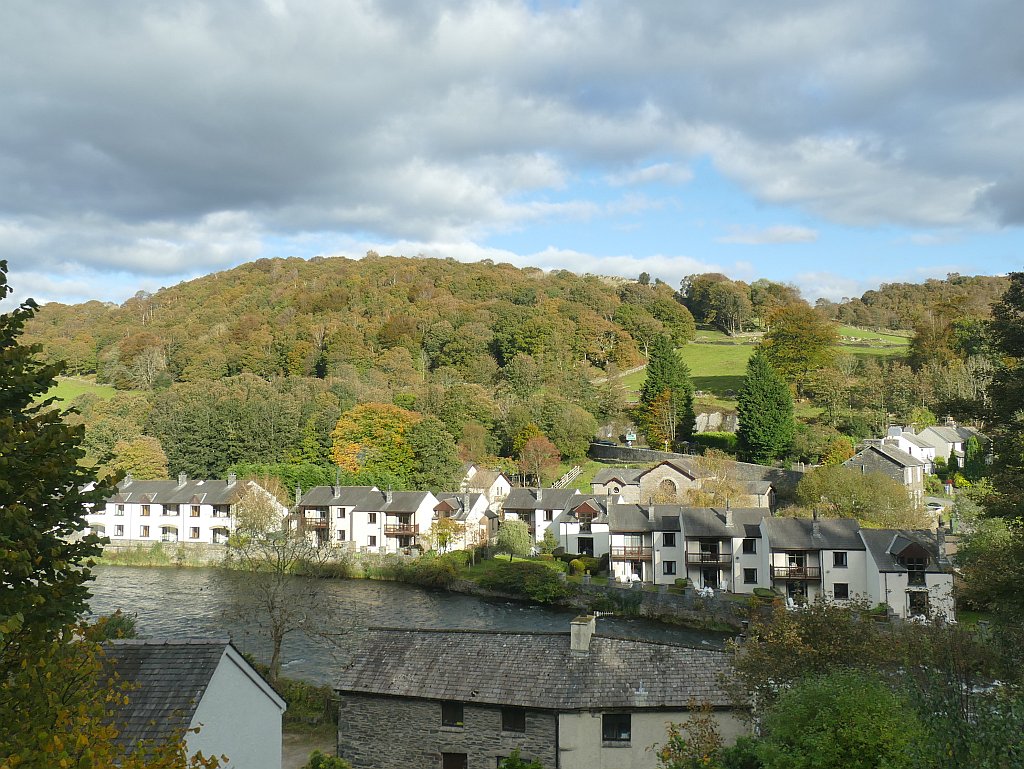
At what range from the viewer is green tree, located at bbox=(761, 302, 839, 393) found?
8550 cm

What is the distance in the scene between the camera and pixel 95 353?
11762 cm

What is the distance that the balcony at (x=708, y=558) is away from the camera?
49250mm

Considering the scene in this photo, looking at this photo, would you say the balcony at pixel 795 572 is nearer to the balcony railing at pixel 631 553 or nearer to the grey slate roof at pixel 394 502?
the balcony railing at pixel 631 553

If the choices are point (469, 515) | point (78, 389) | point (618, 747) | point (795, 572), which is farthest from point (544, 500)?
point (78, 389)

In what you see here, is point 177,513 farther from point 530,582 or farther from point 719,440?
point 719,440

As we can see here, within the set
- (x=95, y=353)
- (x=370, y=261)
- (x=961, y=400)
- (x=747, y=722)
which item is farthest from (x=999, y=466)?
(x=370, y=261)

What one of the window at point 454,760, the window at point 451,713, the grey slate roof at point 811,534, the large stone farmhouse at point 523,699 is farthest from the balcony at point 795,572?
the window at point 454,760

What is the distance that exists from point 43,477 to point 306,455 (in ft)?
251

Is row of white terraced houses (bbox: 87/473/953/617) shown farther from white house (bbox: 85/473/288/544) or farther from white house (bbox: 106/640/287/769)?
white house (bbox: 106/640/287/769)

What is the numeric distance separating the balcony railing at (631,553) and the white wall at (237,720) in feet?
122

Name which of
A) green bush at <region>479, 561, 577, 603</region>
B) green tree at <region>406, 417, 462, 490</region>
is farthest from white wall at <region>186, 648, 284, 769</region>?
green tree at <region>406, 417, 462, 490</region>

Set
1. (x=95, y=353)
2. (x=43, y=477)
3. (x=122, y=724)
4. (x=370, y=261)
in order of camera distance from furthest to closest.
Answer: (x=370, y=261), (x=95, y=353), (x=122, y=724), (x=43, y=477)

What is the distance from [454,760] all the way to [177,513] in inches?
2258

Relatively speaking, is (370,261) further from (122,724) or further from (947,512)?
(122,724)
